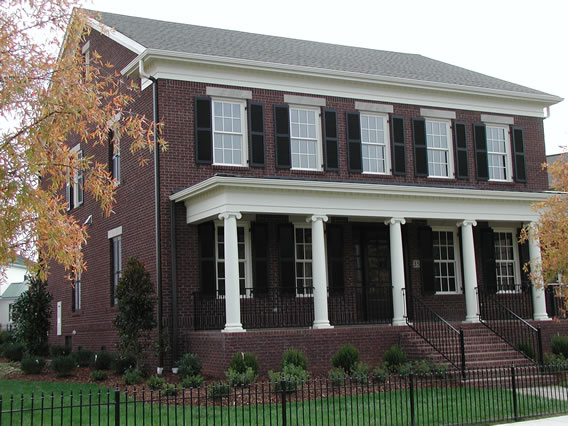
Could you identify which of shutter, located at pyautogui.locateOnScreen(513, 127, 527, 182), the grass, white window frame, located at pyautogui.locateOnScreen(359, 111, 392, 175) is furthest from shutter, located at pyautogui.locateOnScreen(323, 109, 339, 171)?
the grass

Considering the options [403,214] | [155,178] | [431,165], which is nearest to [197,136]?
[155,178]

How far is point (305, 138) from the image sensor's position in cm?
2167

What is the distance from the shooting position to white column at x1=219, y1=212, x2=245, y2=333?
17.6 m

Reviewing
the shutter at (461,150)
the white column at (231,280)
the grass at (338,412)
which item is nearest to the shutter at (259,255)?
the white column at (231,280)

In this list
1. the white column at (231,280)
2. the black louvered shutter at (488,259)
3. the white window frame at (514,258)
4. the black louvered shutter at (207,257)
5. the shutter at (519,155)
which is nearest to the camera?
the white column at (231,280)

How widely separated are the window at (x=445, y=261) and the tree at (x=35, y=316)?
1330 centimetres

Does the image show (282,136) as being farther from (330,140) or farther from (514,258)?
(514,258)

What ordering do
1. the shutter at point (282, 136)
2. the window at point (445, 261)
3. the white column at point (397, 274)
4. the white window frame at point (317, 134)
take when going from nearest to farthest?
the white column at point (397, 274), the shutter at point (282, 136), the white window frame at point (317, 134), the window at point (445, 261)

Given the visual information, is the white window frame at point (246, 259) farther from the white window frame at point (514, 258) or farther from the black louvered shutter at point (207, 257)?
the white window frame at point (514, 258)

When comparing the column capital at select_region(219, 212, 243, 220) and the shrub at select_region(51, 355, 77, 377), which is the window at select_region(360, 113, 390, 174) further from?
the shrub at select_region(51, 355, 77, 377)

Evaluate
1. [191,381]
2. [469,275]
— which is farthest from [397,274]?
[191,381]

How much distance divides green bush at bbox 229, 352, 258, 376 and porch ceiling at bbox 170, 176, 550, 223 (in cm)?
346

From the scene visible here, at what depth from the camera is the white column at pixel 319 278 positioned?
734 inches

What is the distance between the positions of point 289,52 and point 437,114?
5.07 m
